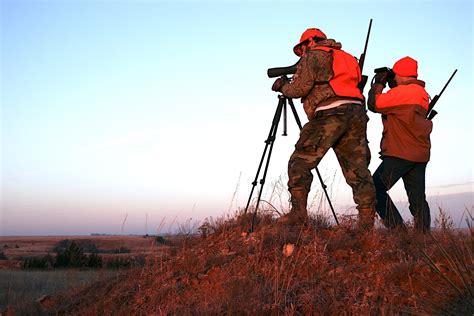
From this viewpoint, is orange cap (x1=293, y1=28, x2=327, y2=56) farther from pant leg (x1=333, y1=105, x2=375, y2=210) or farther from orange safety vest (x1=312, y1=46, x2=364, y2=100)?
pant leg (x1=333, y1=105, x2=375, y2=210)

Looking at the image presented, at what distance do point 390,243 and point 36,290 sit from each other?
21.3 feet

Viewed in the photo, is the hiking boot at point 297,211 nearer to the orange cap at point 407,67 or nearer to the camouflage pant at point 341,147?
the camouflage pant at point 341,147

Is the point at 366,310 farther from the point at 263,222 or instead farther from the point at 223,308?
the point at 263,222

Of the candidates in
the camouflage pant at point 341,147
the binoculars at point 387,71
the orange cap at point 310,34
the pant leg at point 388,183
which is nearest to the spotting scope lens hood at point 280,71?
the orange cap at point 310,34

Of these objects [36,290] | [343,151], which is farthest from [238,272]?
[36,290]

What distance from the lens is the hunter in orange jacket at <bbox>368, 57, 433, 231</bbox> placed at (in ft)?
22.1

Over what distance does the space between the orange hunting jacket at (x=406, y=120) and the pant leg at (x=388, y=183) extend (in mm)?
103

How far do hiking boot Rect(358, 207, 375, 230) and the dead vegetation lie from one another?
5.7 inches

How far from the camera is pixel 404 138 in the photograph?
6.77 metres

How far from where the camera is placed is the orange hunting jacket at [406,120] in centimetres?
672

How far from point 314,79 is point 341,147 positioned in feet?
3.19

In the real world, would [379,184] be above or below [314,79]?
below

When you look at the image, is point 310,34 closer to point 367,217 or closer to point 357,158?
point 357,158

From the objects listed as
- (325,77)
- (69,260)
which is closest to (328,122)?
(325,77)
